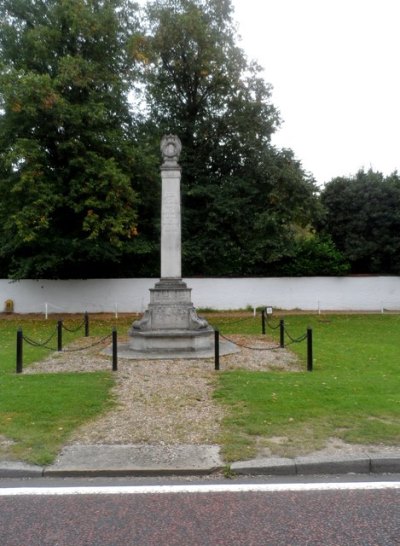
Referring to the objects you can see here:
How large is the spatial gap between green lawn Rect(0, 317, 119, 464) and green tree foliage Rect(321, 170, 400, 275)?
23540mm

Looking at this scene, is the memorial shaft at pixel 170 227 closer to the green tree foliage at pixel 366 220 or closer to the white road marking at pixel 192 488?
the white road marking at pixel 192 488

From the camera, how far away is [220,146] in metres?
31.2

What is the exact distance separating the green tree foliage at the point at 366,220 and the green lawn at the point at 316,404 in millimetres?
18163

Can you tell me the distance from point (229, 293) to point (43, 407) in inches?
876

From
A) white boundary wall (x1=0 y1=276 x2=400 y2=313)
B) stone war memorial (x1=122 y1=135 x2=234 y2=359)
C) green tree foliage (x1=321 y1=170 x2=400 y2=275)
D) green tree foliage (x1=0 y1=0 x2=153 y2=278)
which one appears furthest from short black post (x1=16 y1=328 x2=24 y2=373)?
green tree foliage (x1=321 y1=170 x2=400 y2=275)

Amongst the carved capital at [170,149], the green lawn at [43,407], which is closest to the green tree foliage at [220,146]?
the carved capital at [170,149]

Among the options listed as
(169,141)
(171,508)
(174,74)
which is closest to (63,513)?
(171,508)

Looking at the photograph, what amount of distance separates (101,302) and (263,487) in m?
24.7

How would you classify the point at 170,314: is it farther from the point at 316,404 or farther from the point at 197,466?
the point at 197,466

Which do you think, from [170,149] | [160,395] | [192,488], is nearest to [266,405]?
[160,395]

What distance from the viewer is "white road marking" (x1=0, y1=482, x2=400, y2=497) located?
15.5ft

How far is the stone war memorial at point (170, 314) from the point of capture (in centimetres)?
1327

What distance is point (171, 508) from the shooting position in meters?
4.35

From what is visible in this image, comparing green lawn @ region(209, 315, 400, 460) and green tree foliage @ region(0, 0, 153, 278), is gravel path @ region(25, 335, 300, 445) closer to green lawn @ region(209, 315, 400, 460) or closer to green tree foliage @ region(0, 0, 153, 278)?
green lawn @ region(209, 315, 400, 460)
